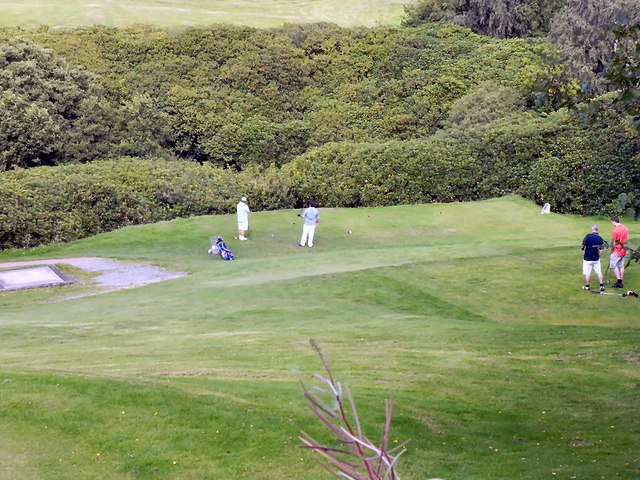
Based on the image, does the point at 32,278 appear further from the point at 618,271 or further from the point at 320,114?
the point at 320,114

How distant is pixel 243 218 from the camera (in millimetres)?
28375

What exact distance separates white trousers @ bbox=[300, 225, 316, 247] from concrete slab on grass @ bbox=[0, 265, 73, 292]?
26.3 ft

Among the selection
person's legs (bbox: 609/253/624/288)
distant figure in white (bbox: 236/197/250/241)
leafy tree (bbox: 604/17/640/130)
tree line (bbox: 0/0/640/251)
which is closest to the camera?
→ leafy tree (bbox: 604/17/640/130)

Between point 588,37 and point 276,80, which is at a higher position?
point 588,37

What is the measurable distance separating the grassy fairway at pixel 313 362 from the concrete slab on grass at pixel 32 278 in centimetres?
50

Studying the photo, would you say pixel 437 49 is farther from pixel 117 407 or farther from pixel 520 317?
pixel 117 407

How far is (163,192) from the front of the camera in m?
33.8

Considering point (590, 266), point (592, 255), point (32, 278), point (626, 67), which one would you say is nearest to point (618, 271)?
point (590, 266)

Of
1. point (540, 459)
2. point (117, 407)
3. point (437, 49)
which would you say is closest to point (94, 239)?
point (117, 407)

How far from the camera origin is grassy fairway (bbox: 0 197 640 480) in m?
9.45

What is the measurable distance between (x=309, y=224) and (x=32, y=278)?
894 cm

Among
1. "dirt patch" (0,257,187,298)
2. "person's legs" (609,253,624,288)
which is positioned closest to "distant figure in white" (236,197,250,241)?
"dirt patch" (0,257,187,298)

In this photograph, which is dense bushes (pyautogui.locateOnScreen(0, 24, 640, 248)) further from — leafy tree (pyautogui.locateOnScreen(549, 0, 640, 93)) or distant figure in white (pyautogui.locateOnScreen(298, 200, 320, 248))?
distant figure in white (pyautogui.locateOnScreen(298, 200, 320, 248))

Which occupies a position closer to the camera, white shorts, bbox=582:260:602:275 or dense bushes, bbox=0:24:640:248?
white shorts, bbox=582:260:602:275
